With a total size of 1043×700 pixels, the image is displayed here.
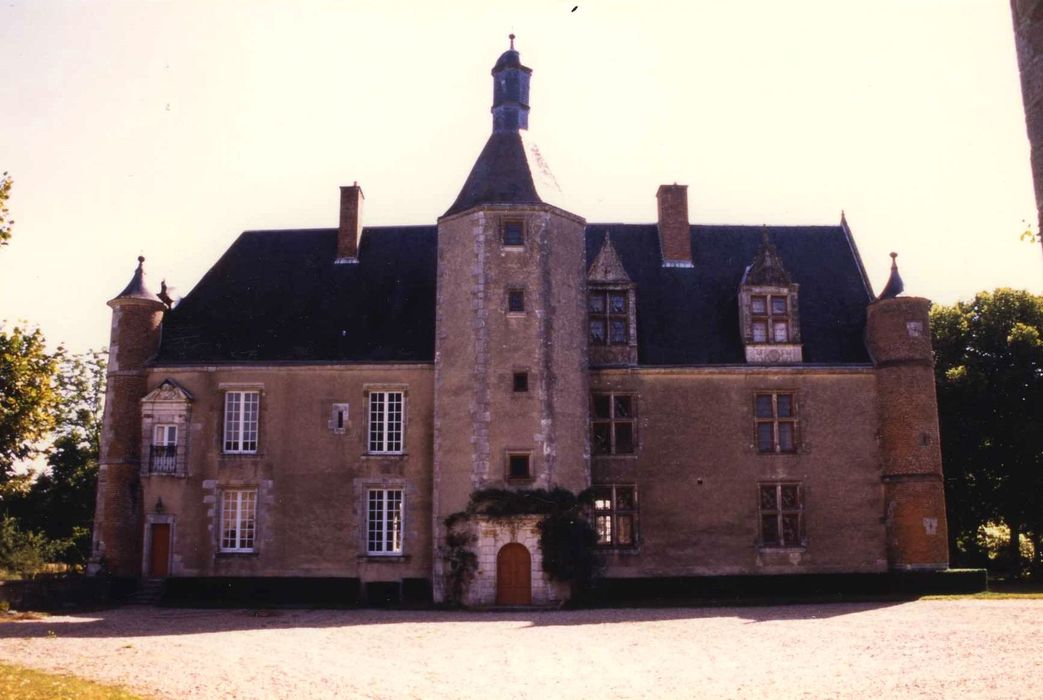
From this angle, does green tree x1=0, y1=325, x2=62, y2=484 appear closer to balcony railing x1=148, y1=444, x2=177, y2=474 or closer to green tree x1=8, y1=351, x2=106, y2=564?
balcony railing x1=148, y1=444, x2=177, y2=474

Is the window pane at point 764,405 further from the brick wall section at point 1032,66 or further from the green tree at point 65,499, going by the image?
the green tree at point 65,499

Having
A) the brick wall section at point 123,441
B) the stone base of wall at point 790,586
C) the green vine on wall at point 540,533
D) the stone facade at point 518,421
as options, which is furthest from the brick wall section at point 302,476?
the stone base of wall at point 790,586

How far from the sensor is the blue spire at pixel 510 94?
26438 mm

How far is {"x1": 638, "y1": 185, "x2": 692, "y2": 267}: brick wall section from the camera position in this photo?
27734mm

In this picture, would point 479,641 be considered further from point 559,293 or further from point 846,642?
point 559,293

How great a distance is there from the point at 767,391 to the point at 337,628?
13.1 meters

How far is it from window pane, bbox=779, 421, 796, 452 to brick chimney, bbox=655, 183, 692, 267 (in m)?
5.81

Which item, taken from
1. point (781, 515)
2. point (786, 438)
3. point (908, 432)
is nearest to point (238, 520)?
point (781, 515)

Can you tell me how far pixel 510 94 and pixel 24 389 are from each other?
14.8 meters

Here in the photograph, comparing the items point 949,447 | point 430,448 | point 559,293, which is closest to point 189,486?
point 430,448

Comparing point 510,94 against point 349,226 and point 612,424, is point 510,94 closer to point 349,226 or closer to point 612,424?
point 349,226

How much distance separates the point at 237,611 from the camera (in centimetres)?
2197

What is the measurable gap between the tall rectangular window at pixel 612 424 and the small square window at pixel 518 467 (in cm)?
272

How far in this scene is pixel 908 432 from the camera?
2456cm
